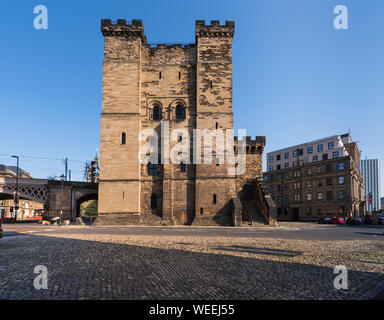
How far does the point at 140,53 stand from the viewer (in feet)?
102

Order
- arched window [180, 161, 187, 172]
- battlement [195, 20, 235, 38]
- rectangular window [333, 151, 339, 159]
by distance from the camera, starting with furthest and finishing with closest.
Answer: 1. rectangular window [333, 151, 339, 159]
2. battlement [195, 20, 235, 38]
3. arched window [180, 161, 187, 172]

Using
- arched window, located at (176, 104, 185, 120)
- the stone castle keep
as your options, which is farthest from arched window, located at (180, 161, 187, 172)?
arched window, located at (176, 104, 185, 120)

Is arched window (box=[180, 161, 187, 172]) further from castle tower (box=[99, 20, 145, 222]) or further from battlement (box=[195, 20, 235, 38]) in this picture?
battlement (box=[195, 20, 235, 38])

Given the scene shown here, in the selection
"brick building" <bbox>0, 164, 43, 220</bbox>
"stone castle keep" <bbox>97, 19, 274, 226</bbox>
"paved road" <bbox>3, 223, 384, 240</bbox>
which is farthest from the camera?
"brick building" <bbox>0, 164, 43, 220</bbox>

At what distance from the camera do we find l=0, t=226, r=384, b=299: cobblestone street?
5.36 m

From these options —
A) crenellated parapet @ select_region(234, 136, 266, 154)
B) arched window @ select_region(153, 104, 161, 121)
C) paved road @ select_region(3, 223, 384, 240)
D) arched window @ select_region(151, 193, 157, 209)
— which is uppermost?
arched window @ select_region(153, 104, 161, 121)

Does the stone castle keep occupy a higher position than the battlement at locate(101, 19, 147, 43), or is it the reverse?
the battlement at locate(101, 19, 147, 43)

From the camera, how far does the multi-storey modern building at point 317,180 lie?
5103 centimetres

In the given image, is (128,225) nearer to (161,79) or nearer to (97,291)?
(161,79)

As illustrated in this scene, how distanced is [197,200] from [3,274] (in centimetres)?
2316

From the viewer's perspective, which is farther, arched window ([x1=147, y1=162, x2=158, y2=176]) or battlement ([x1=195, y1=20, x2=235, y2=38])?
battlement ([x1=195, y1=20, x2=235, y2=38])

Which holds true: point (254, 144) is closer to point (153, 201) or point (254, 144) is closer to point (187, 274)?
point (153, 201)
